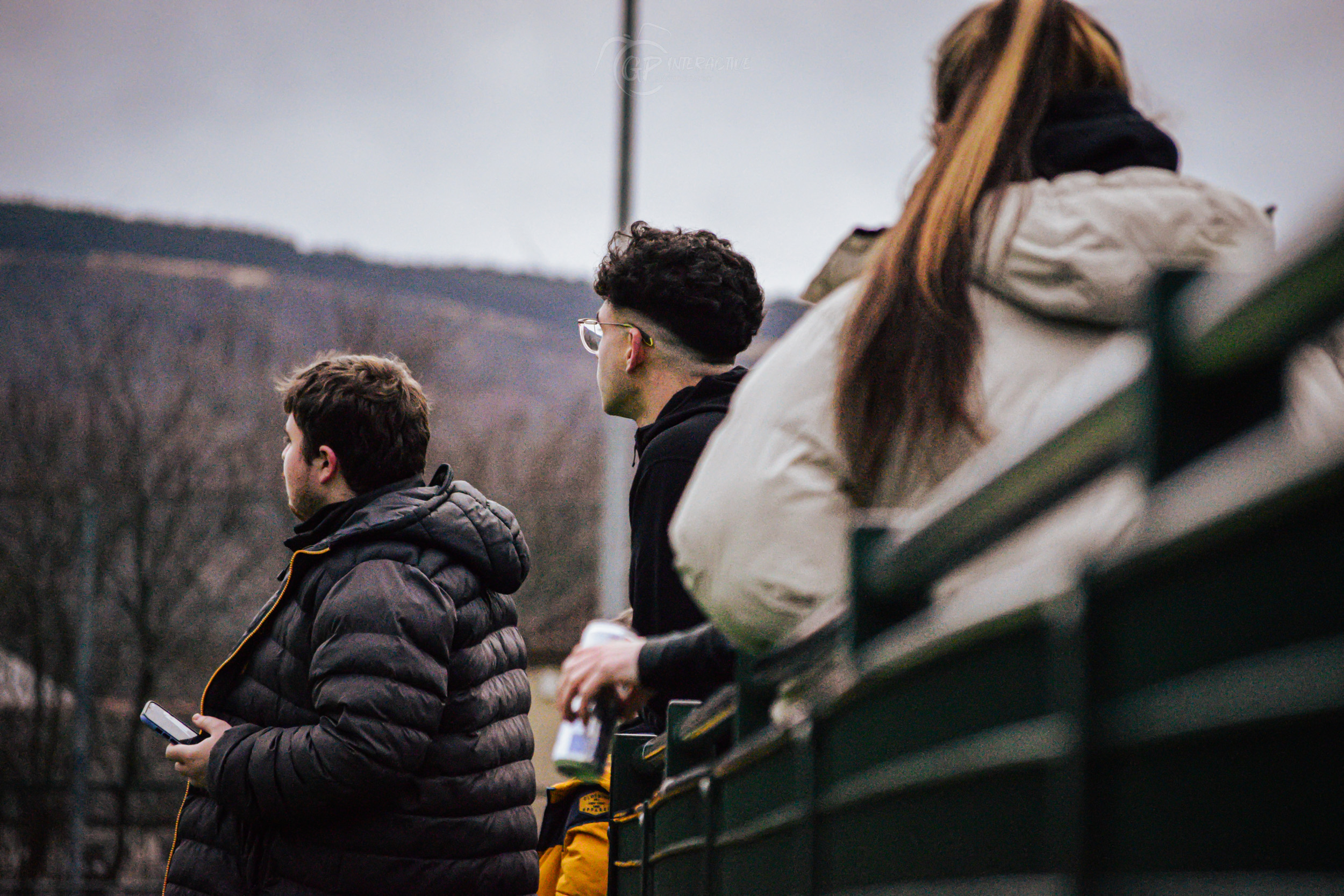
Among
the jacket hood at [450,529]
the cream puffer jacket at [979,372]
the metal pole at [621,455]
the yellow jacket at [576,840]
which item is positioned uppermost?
the metal pole at [621,455]

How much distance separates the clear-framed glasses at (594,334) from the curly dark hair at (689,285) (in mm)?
41

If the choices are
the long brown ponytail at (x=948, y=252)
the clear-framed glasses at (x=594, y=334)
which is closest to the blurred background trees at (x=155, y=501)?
the clear-framed glasses at (x=594, y=334)

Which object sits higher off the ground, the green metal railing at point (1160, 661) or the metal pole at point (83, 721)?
the metal pole at point (83, 721)

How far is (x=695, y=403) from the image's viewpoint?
3.09 meters

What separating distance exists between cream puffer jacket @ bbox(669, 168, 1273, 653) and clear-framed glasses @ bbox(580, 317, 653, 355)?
5.24ft

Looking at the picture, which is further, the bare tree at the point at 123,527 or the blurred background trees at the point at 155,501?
the bare tree at the point at 123,527

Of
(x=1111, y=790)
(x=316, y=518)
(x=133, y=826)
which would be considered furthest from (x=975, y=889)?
(x=133, y=826)

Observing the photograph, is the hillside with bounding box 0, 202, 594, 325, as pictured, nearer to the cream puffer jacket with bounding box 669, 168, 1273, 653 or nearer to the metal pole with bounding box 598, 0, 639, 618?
the metal pole with bounding box 598, 0, 639, 618

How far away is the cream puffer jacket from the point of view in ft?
5.05

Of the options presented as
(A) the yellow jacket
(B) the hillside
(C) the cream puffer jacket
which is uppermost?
(B) the hillside

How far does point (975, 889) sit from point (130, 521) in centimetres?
1635

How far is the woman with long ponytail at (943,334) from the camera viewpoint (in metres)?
1.55

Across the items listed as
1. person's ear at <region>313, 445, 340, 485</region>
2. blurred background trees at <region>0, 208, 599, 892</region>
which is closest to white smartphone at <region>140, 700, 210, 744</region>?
person's ear at <region>313, 445, 340, 485</region>

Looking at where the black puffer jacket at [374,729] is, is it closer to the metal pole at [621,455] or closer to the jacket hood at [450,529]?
the jacket hood at [450,529]
